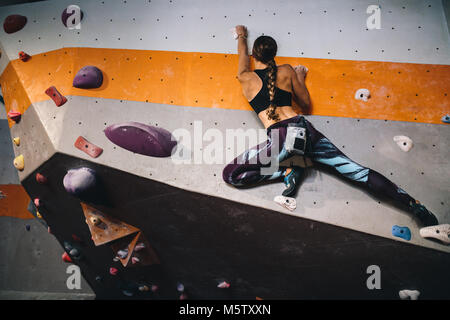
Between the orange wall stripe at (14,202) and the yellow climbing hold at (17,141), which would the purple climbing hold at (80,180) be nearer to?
the yellow climbing hold at (17,141)

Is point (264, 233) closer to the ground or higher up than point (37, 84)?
closer to the ground

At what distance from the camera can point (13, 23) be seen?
2.98 metres

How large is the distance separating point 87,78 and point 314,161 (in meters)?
1.98

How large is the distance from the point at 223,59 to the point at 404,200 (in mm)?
1797

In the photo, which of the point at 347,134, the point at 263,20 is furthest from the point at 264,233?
the point at 263,20

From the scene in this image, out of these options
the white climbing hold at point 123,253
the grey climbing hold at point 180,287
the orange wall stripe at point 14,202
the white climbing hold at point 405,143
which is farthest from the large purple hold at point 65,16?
the white climbing hold at point 405,143

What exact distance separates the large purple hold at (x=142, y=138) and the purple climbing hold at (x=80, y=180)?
1.07ft

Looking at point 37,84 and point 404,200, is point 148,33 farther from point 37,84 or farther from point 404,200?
point 404,200

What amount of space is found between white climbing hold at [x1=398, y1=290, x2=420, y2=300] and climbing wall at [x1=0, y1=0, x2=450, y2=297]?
0.55 metres

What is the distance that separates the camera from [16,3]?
127 inches

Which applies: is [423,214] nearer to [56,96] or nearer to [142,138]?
[142,138]

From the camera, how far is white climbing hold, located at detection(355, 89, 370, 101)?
8.68 ft

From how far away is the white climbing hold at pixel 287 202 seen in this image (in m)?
2.46

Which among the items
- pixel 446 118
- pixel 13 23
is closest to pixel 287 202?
pixel 446 118
